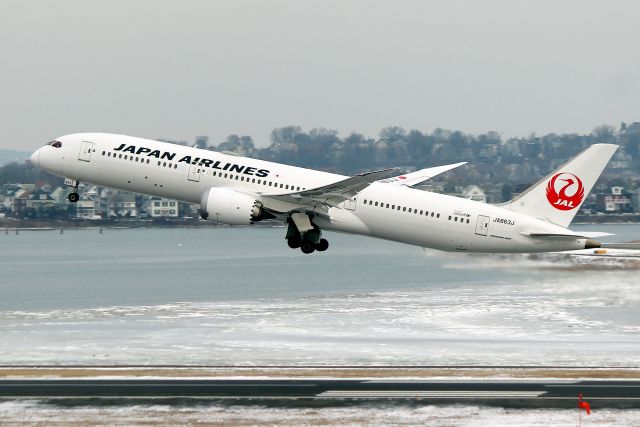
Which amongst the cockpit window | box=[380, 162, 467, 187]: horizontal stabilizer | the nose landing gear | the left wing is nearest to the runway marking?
the left wing

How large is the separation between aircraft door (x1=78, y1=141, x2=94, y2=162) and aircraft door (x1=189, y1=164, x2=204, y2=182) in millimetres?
6200

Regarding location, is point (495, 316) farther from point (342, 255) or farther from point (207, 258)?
point (207, 258)

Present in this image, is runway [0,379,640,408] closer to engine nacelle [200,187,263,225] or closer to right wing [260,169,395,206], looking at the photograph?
right wing [260,169,395,206]

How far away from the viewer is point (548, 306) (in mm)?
74125

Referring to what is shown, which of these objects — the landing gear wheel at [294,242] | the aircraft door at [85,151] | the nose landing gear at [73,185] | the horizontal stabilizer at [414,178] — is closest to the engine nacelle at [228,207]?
the landing gear wheel at [294,242]

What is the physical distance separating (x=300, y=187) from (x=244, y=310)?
21.2 m

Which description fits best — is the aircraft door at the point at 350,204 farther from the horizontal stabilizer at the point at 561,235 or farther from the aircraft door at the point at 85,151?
the aircraft door at the point at 85,151

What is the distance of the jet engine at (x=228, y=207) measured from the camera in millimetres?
56250

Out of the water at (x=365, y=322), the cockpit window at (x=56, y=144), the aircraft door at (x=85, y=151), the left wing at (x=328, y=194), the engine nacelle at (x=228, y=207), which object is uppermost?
the cockpit window at (x=56, y=144)

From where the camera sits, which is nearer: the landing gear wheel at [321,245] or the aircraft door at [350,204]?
the aircraft door at [350,204]

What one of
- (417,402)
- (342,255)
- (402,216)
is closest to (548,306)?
(402,216)

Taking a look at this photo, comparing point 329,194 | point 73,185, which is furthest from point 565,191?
point 73,185

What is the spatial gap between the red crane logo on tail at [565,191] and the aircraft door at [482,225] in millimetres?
3812

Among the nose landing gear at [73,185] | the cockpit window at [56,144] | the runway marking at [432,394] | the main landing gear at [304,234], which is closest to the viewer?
the runway marking at [432,394]
